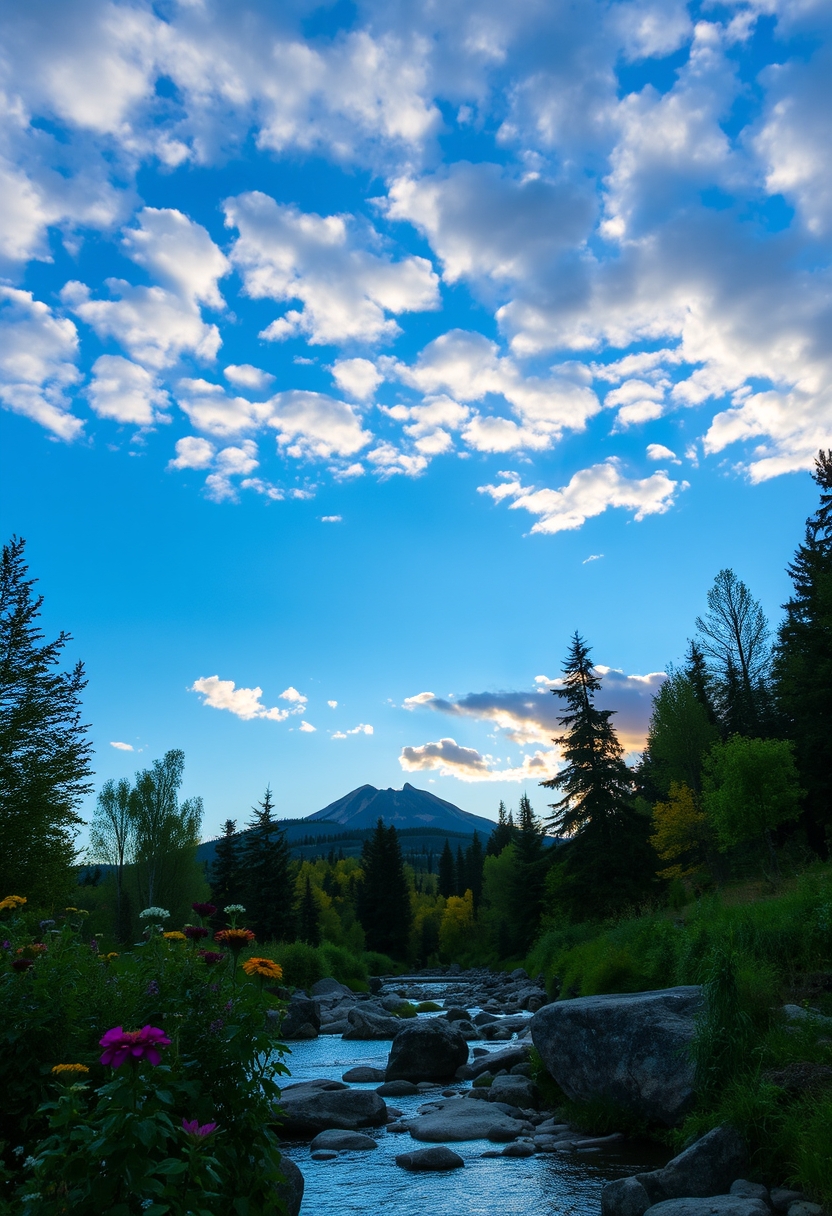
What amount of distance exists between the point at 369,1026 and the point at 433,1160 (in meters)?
17.0

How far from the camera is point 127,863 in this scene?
55312 mm

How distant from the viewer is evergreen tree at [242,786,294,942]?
4475 centimetres

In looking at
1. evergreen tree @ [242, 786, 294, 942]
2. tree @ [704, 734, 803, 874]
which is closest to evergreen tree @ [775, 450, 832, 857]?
tree @ [704, 734, 803, 874]

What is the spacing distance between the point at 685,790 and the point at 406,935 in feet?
123

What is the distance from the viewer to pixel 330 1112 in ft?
42.7

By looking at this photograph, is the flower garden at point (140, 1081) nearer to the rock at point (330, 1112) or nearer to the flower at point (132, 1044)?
the flower at point (132, 1044)

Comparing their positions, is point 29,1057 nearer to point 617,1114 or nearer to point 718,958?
point 718,958

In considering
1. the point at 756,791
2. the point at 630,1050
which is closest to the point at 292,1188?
the point at 630,1050

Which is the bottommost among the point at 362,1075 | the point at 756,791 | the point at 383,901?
the point at 383,901

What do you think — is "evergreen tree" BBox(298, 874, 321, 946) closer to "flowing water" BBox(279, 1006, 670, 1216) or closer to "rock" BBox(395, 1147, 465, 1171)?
"flowing water" BBox(279, 1006, 670, 1216)

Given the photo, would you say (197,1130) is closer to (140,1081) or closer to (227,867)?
(140,1081)

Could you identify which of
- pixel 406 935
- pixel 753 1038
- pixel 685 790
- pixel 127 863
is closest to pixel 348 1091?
pixel 753 1038

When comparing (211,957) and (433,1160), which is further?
(433,1160)

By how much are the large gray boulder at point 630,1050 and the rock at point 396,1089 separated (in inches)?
187
